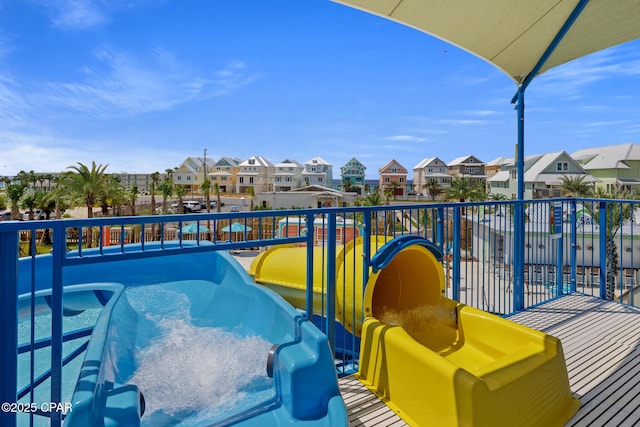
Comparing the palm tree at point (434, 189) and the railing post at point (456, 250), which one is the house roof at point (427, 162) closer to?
the palm tree at point (434, 189)

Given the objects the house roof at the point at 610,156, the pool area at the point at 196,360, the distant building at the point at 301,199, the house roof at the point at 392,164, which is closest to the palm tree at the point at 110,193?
the distant building at the point at 301,199

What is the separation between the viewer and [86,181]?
23484mm

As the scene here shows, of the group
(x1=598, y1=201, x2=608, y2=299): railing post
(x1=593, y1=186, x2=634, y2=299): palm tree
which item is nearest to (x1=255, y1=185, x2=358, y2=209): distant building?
(x1=593, y1=186, x2=634, y2=299): palm tree

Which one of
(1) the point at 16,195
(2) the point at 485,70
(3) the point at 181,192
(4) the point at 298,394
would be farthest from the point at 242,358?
(3) the point at 181,192

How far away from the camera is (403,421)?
2.21 m

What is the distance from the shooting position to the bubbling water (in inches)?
92.0

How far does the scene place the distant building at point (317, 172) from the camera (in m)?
55.9

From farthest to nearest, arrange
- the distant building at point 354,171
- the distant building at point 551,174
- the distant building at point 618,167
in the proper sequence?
1. the distant building at point 354,171
2. the distant building at point 551,174
3. the distant building at point 618,167

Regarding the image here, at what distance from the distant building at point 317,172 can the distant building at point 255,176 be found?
5860 millimetres

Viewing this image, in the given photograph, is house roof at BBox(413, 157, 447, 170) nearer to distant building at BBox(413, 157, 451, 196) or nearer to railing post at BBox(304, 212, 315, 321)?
distant building at BBox(413, 157, 451, 196)

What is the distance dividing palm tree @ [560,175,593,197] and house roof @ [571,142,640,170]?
682 centimetres

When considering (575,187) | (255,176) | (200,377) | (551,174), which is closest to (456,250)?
(200,377)

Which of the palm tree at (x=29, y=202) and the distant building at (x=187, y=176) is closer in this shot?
the palm tree at (x=29, y=202)

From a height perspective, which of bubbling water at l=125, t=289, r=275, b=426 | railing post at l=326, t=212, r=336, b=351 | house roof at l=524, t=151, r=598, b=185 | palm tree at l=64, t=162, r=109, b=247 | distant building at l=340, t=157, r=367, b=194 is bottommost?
bubbling water at l=125, t=289, r=275, b=426
